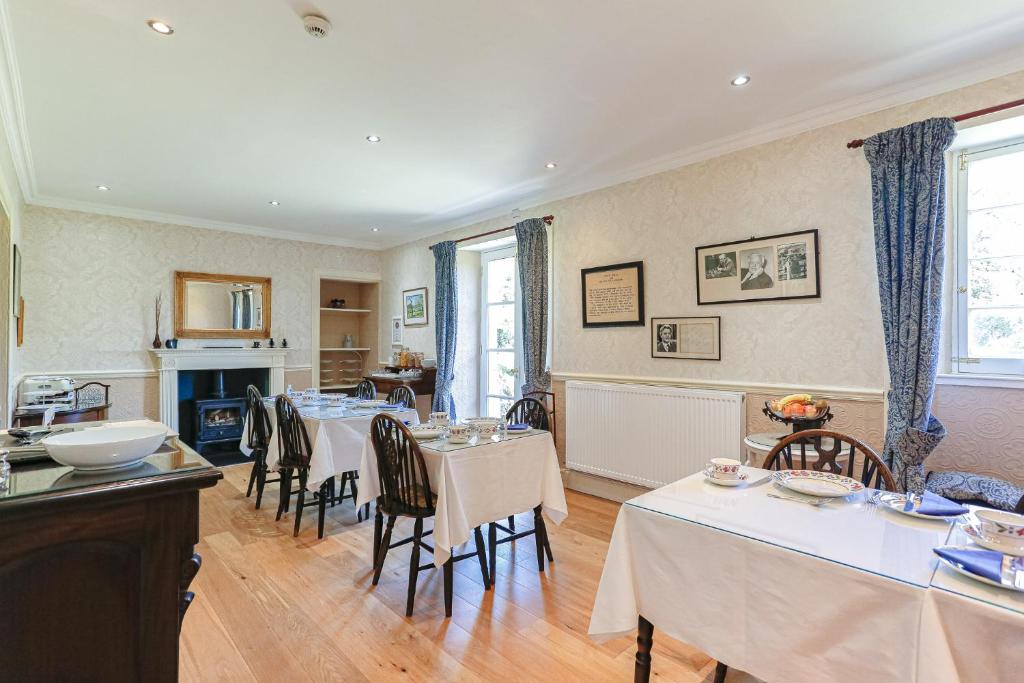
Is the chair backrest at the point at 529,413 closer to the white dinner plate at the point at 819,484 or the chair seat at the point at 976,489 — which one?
the white dinner plate at the point at 819,484

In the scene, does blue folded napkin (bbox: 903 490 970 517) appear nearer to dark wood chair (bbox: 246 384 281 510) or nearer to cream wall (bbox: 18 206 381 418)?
dark wood chair (bbox: 246 384 281 510)

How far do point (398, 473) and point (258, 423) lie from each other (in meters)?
2.15

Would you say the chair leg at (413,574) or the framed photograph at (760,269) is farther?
the framed photograph at (760,269)

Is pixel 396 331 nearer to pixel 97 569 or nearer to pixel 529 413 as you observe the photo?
pixel 529 413

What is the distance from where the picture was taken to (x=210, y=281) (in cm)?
587

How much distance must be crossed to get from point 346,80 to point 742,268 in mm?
2780

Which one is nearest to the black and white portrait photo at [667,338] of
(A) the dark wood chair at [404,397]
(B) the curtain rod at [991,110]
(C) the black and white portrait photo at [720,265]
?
(C) the black and white portrait photo at [720,265]

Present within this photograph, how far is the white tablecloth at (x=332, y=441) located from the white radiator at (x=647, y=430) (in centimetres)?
154

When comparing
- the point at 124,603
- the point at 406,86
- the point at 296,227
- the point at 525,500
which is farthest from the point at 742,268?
the point at 296,227

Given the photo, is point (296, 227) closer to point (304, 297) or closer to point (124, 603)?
point (304, 297)

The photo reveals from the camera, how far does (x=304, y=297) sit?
6.57m

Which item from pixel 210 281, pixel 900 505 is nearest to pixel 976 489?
pixel 900 505

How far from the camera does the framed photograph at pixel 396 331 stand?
6.82m

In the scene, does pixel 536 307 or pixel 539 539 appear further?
pixel 536 307
